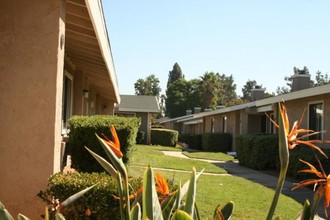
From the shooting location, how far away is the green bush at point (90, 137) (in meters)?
7.15

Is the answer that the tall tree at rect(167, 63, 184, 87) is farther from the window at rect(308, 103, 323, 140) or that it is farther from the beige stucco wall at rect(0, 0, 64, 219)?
the beige stucco wall at rect(0, 0, 64, 219)

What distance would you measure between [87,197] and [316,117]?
1336 centimetres

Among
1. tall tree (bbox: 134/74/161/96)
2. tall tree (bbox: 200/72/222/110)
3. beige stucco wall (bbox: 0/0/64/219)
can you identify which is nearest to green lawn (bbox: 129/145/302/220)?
beige stucco wall (bbox: 0/0/64/219)

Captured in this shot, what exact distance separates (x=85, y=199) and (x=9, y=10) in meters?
2.44

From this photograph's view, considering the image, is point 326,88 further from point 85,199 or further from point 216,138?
point 216,138

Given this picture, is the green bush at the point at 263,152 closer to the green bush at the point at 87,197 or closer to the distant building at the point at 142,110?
the green bush at the point at 87,197

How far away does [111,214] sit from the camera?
15.4ft

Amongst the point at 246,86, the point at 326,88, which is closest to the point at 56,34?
the point at 326,88

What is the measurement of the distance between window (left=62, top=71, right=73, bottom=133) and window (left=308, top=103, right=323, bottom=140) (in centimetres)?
900

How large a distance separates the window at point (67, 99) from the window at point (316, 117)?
9.00 meters

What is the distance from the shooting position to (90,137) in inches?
284

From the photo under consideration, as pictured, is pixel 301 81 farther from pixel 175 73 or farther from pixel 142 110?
pixel 175 73

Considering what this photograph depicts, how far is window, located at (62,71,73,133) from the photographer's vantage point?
1144cm

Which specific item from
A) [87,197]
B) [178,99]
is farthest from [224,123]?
[178,99]
